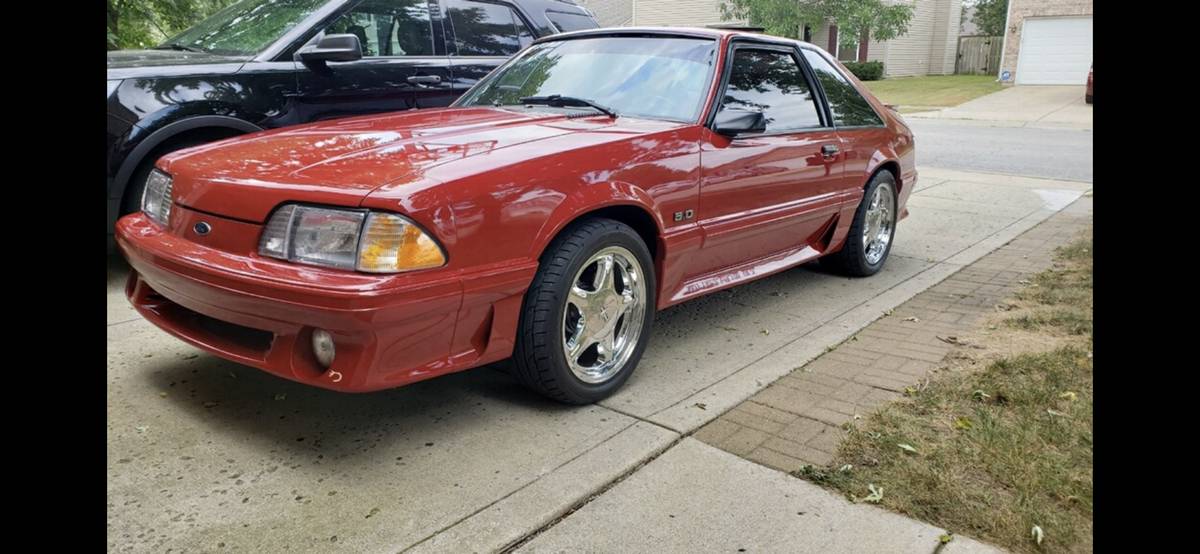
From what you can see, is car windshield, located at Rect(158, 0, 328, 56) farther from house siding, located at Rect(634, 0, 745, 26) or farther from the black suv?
house siding, located at Rect(634, 0, 745, 26)

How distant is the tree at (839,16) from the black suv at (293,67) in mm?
22501

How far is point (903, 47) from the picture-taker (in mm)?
33625

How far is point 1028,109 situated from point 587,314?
840 inches

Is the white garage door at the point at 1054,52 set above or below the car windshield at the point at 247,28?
above

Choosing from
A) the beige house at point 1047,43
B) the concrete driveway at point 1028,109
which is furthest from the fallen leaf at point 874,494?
the beige house at point 1047,43

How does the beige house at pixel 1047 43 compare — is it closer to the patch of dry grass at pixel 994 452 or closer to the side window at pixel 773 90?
the side window at pixel 773 90

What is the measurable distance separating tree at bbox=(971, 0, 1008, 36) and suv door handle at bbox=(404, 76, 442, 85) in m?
39.2

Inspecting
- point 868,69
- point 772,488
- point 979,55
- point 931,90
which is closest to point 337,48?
point 772,488

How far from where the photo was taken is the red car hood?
2.88m

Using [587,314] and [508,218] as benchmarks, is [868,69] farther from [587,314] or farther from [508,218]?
[508,218]

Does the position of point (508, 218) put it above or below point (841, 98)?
below

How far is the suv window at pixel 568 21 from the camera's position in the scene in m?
6.95

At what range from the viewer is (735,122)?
391cm
